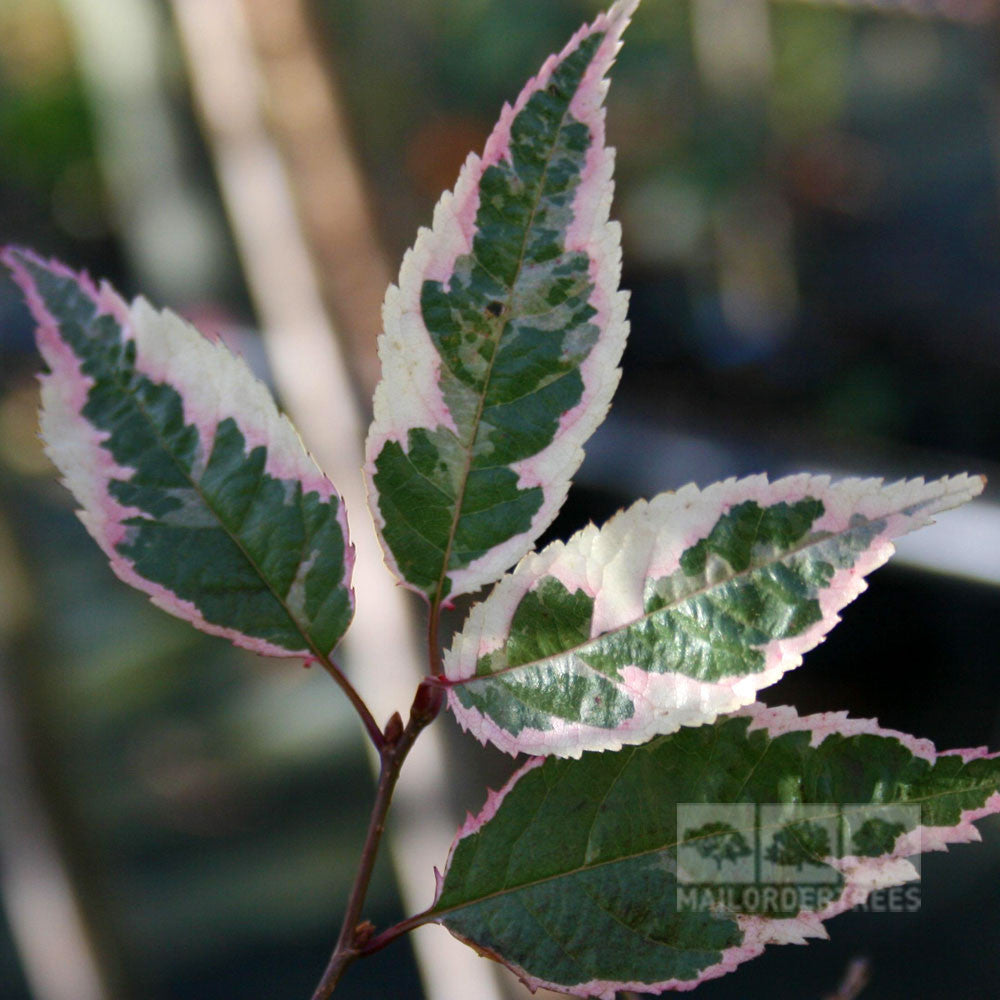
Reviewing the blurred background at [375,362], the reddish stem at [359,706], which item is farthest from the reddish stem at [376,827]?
the blurred background at [375,362]

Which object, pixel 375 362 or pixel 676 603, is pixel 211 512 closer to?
pixel 676 603

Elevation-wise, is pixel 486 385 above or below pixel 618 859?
above

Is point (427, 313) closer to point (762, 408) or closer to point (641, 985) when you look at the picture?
point (641, 985)

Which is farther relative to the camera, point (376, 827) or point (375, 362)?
point (375, 362)

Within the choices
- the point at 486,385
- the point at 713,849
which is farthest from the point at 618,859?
the point at 486,385

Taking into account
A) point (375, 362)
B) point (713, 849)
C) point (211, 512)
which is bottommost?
point (713, 849)

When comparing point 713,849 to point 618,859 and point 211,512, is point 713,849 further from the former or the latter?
point 211,512

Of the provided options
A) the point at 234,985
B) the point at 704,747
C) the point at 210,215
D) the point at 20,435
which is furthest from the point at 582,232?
the point at 210,215

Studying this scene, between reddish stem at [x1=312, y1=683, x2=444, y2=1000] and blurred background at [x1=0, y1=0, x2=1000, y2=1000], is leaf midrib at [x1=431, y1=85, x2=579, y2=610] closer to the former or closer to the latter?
reddish stem at [x1=312, y1=683, x2=444, y2=1000]
